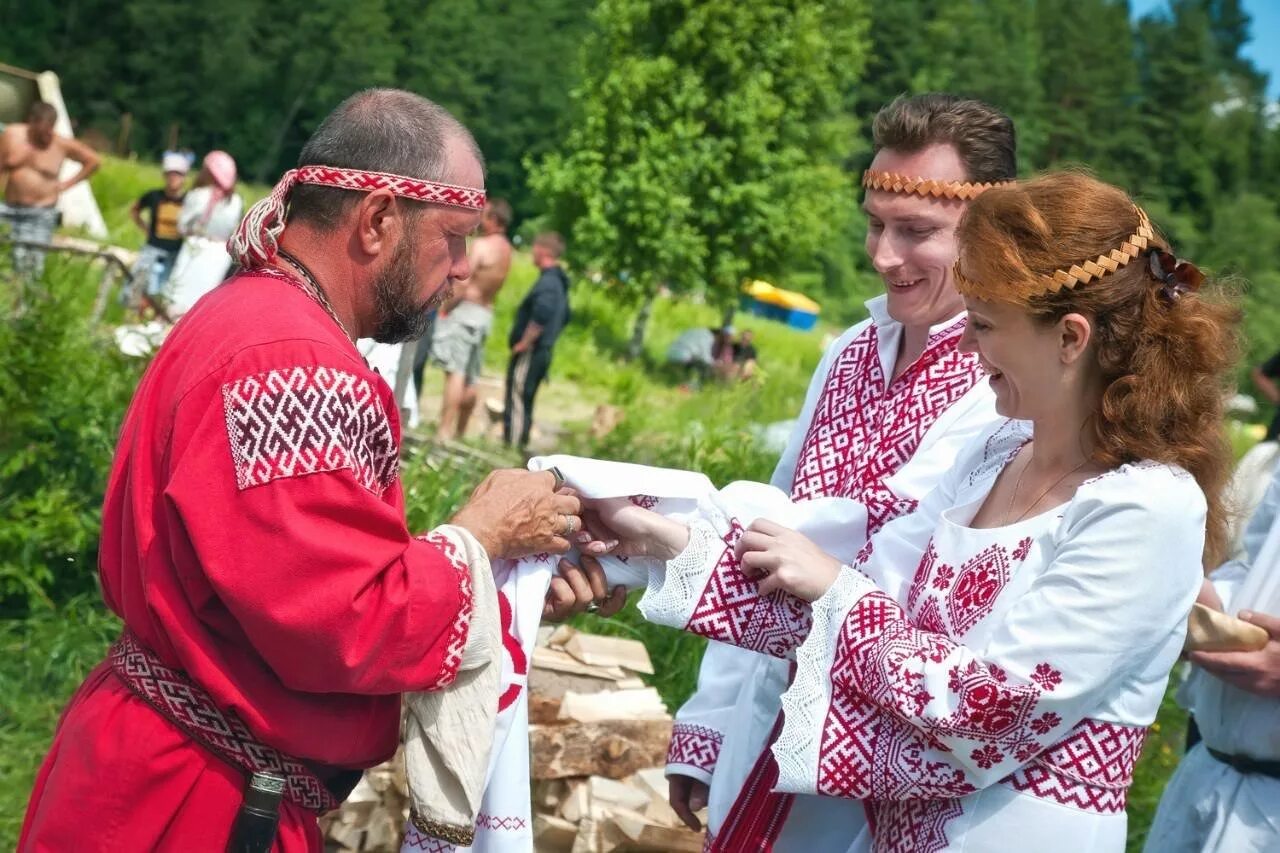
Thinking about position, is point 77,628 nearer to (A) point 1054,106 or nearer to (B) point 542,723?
(B) point 542,723

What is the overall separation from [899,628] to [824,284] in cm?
5105

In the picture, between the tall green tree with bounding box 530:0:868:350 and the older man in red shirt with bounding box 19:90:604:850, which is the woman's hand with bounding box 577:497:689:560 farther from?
the tall green tree with bounding box 530:0:868:350

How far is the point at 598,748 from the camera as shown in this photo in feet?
13.6

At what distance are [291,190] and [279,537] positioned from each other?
65cm

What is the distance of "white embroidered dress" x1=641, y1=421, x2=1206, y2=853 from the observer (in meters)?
1.97

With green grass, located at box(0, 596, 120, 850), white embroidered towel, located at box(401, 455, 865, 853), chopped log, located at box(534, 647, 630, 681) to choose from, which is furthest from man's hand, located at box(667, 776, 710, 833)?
Answer: green grass, located at box(0, 596, 120, 850)

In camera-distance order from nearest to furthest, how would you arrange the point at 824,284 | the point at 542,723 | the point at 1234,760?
the point at 1234,760, the point at 542,723, the point at 824,284

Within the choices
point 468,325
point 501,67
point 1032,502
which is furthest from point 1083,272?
point 501,67

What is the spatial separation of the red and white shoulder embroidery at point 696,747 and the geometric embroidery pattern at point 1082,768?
90 cm

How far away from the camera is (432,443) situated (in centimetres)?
716

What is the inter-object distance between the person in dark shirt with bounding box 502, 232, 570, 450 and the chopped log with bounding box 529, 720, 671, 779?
7.63 meters

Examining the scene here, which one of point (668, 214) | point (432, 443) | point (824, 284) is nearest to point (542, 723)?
point (432, 443)

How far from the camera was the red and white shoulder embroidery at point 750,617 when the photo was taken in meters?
2.41

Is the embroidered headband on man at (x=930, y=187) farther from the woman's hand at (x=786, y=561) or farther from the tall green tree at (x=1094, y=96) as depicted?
the tall green tree at (x=1094, y=96)
